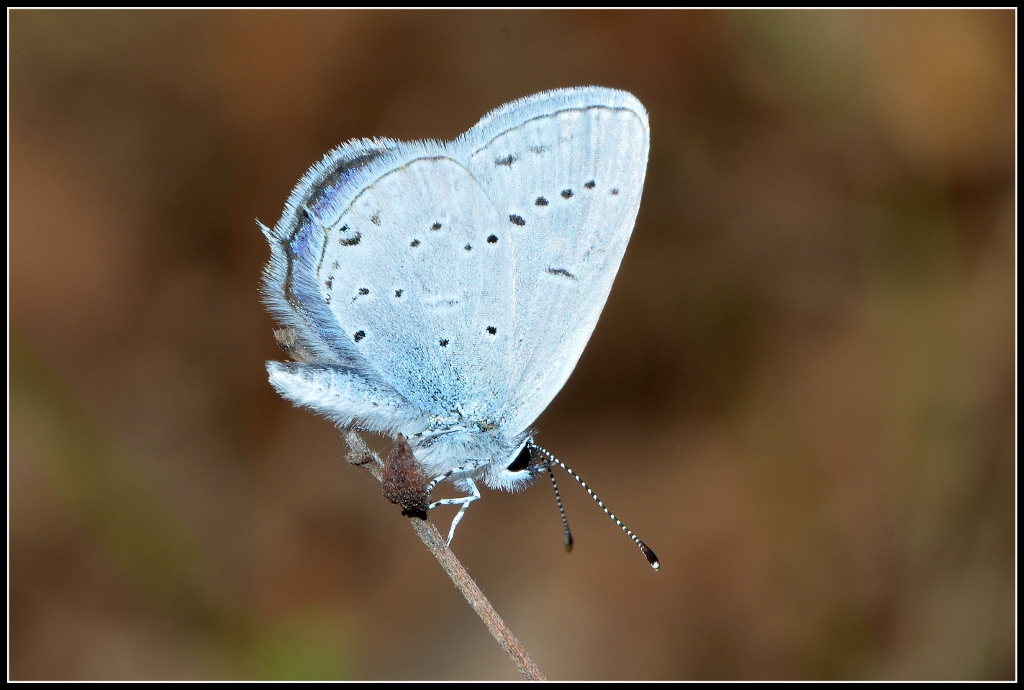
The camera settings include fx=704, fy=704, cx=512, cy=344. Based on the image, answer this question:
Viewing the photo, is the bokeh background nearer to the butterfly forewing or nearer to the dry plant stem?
the butterfly forewing

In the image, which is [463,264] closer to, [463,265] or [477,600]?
[463,265]

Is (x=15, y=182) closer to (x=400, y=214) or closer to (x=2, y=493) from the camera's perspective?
(x=2, y=493)

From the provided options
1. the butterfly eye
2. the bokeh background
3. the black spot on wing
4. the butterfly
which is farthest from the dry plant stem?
the bokeh background

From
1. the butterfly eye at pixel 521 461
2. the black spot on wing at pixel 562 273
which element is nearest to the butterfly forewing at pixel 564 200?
the black spot on wing at pixel 562 273

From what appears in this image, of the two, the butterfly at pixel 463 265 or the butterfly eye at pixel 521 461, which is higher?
the butterfly at pixel 463 265

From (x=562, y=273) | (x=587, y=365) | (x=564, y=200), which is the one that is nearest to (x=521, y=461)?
(x=562, y=273)

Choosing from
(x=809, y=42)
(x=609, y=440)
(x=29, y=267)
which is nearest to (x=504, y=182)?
(x=609, y=440)

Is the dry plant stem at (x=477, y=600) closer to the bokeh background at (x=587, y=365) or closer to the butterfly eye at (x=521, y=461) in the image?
the butterfly eye at (x=521, y=461)
